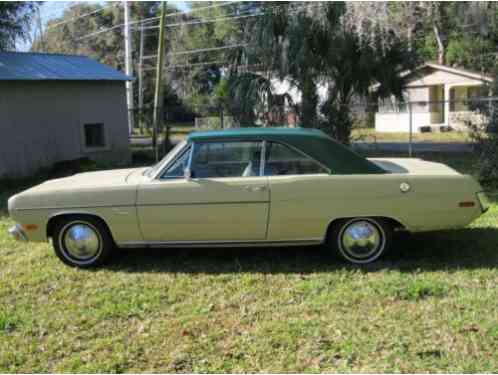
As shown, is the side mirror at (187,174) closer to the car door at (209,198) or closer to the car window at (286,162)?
the car door at (209,198)

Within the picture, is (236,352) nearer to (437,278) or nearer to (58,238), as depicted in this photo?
(437,278)

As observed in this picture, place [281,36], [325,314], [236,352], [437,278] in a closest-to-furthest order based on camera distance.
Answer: [236,352] → [325,314] → [437,278] → [281,36]

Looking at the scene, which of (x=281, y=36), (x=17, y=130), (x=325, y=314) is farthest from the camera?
(x=281, y=36)

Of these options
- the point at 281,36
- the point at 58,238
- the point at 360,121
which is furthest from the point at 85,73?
the point at 58,238

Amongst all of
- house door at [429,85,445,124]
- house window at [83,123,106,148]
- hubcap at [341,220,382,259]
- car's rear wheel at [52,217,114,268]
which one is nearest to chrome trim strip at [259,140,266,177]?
hubcap at [341,220,382,259]

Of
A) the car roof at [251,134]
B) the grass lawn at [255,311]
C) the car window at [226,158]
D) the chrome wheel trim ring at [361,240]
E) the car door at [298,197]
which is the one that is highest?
the car roof at [251,134]

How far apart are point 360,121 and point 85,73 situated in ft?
25.1

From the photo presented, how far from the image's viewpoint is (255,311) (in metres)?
4.54

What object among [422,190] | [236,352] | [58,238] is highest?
[422,190]

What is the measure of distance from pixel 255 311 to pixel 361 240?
59.9 inches

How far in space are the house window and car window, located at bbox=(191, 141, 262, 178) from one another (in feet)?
35.2

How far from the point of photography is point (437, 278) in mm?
5125

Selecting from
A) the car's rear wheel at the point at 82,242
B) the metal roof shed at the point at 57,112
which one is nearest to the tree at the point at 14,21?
the metal roof shed at the point at 57,112

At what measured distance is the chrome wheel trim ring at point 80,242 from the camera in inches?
223
